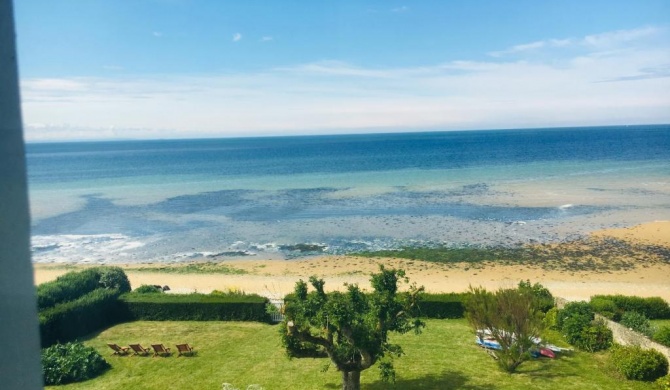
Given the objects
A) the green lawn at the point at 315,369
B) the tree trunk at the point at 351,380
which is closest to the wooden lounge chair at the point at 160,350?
the green lawn at the point at 315,369

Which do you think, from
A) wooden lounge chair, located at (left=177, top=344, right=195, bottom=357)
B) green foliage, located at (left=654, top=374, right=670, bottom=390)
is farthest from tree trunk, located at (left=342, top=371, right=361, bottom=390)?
green foliage, located at (left=654, top=374, right=670, bottom=390)

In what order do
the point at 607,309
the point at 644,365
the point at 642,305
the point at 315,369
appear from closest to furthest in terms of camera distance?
the point at 644,365
the point at 315,369
the point at 607,309
the point at 642,305

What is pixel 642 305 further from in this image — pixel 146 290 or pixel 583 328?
pixel 146 290

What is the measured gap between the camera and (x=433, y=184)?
274ft

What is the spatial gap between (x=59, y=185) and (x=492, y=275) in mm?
92624

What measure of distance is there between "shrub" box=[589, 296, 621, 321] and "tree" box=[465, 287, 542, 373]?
5.68 meters

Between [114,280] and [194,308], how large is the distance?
6003 mm

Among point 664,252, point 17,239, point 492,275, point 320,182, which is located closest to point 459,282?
point 492,275

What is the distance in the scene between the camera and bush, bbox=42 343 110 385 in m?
18.2

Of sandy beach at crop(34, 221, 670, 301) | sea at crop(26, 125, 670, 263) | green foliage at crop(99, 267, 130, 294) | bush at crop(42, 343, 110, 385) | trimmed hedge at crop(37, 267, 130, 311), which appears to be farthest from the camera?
sea at crop(26, 125, 670, 263)

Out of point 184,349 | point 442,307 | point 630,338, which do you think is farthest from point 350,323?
point 442,307

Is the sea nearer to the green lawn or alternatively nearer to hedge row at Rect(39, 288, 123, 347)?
hedge row at Rect(39, 288, 123, 347)

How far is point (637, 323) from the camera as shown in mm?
20875

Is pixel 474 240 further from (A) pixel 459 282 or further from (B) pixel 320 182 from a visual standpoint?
(B) pixel 320 182
